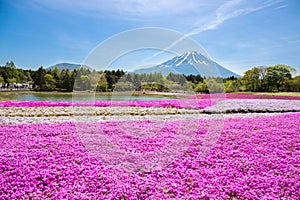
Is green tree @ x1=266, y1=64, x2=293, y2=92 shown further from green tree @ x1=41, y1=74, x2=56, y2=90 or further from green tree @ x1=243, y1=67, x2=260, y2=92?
green tree @ x1=41, y1=74, x2=56, y2=90

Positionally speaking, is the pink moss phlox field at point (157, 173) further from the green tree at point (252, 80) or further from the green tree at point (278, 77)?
the green tree at point (252, 80)

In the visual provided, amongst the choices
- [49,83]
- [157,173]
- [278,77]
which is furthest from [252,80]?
[157,173]

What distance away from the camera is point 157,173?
17.9 ft

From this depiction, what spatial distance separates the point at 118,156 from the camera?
6.53 meters

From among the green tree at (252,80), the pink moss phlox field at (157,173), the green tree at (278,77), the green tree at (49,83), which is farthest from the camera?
the green tree at (252,80)

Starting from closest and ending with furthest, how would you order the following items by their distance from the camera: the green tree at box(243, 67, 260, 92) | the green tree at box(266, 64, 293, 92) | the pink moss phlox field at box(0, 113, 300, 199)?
the pink moss phlox field at box(0, 113, 300, 199) < the green tree at box(266, 64, 293, 92) < the green tree at box(243, 67, 260, 92)

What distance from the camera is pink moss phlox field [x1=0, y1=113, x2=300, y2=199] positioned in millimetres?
4524

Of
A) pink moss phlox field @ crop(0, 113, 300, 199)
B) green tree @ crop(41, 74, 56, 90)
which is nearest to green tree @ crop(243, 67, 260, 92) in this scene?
green tree @ crop(41, 74, 56, 90)

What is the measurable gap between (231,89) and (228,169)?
Answer: 58.3 metres

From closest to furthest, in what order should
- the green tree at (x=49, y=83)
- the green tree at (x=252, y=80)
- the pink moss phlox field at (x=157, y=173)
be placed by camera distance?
1. the pink moss phlox field at (x=157, y=173)
2. the green tree at (x=49, y=83)
3. the green tree at (x=252, y=80)

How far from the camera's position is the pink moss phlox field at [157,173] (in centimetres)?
452

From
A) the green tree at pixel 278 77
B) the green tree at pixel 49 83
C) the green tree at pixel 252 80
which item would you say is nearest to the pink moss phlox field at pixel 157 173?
the green tree at pixel 49 83

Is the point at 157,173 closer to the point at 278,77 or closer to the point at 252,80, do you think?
the point at 278,77

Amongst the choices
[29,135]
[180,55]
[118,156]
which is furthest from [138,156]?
[29,135]
